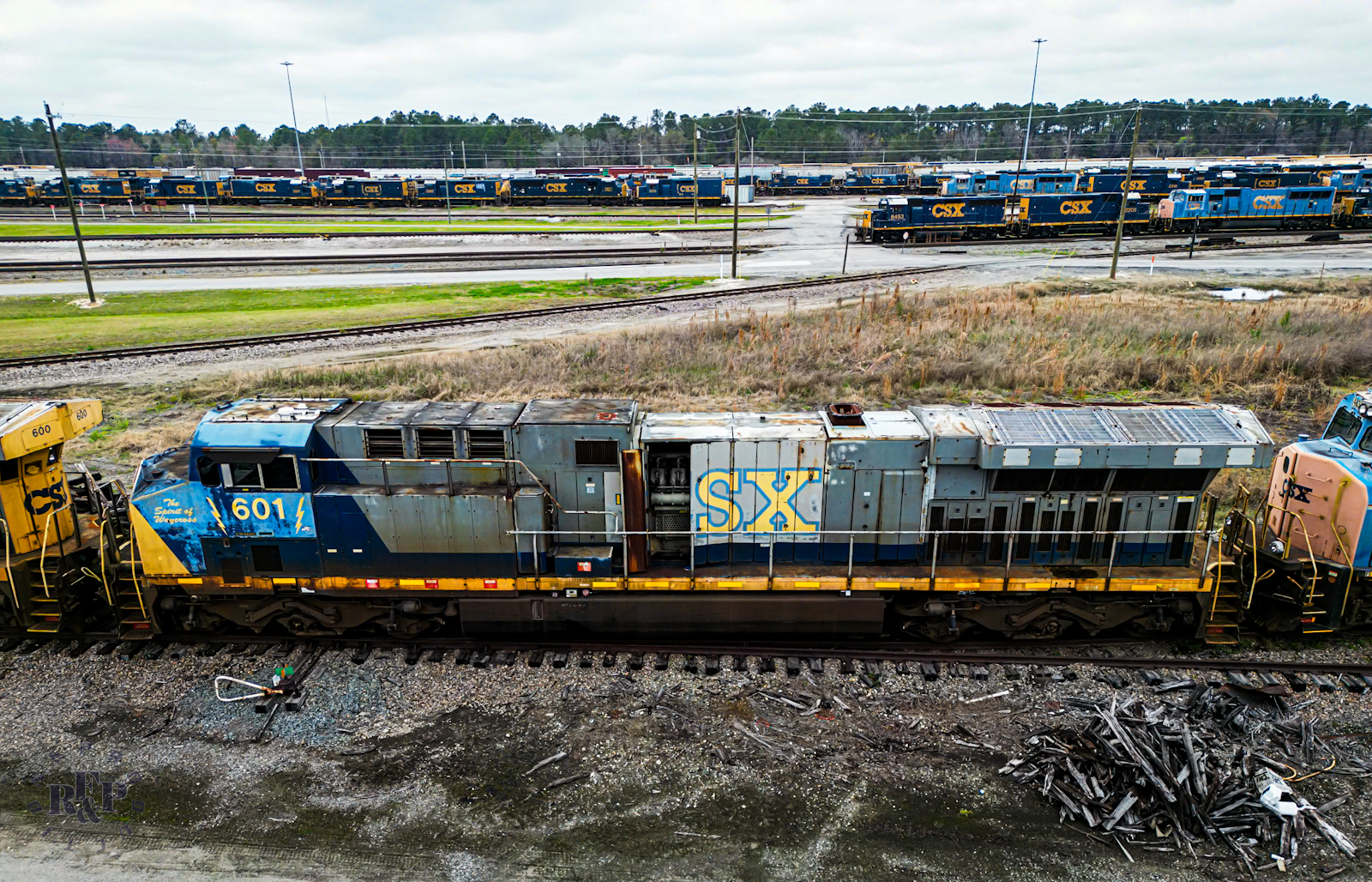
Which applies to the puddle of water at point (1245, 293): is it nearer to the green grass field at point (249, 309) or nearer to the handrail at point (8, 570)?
the green grass field at point (249, 309)

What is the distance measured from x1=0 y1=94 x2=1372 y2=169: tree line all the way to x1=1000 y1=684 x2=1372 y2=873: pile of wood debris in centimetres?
13326

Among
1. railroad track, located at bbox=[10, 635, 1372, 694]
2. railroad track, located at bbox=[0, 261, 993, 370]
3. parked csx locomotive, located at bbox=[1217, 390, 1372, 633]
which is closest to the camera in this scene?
railroad track, located at bbox=[10, 635, 1372, 694]

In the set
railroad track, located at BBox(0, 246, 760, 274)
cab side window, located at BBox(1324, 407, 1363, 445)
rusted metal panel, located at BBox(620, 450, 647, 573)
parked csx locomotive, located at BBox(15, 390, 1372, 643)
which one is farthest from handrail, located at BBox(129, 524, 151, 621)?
railroad track, located at BBox(0, 246, 760, 274)

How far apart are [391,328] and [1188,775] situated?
27011 millimetres

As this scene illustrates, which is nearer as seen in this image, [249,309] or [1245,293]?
[1245,293]

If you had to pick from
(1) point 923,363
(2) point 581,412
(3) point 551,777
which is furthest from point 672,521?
(1) point 923,363

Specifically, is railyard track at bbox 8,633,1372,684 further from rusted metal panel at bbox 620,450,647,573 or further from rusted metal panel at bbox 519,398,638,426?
rusted metal panel at bbox 519,398,638,426

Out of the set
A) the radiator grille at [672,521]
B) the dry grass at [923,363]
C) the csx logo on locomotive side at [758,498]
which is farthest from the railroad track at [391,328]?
the csx logo on locomotive side at [758,498]

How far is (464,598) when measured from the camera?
10.4 m

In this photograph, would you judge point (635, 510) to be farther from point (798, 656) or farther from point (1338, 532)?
point (1338, 532)

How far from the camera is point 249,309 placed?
110 ft

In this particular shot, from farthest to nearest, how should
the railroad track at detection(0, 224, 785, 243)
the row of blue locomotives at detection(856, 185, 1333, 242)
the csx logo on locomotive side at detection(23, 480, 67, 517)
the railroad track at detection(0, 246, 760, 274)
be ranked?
the row of blue locomotives at detection(856, 185, 1333, 242)
the railroad track at detection(0, 224, 785, 243)
the railroad track at detection(0, 246, 760, 274)
the csx logo on locomotive side at detection(23, 480, 67, 517)

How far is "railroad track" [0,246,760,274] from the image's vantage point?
4153 cm

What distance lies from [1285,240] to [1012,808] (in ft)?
187
